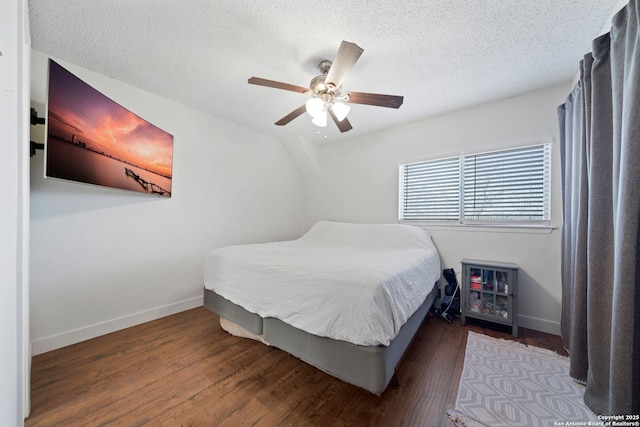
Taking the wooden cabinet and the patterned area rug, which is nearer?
the patterned area rug

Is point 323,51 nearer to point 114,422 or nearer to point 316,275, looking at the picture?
point 316,275

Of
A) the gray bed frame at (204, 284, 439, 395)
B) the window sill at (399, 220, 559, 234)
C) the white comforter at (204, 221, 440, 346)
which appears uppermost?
the window sill at (399, 220, 559, 234)

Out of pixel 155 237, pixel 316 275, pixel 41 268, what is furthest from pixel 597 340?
pixel 41 268

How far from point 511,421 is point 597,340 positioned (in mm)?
641

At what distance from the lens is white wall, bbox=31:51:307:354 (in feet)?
6.22

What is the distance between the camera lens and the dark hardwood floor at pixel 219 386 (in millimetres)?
1252

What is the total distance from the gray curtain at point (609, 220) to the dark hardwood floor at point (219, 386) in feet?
2.43

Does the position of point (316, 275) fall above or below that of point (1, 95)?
below

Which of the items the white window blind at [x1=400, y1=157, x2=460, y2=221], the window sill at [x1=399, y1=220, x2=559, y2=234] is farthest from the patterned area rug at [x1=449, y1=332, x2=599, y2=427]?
the white window blind at [x1=400, y1=157, x2=460, y2=221]

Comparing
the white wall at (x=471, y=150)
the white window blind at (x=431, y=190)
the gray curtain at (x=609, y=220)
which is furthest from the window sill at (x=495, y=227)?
the gray curtain at (x=609, y=220)

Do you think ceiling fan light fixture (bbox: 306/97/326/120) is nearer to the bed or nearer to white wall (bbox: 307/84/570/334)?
the bed

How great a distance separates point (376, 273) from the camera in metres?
1.38

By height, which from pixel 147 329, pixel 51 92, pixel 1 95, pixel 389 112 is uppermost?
pixel 389 112

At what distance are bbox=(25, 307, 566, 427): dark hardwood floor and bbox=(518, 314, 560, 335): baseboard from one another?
16cm
